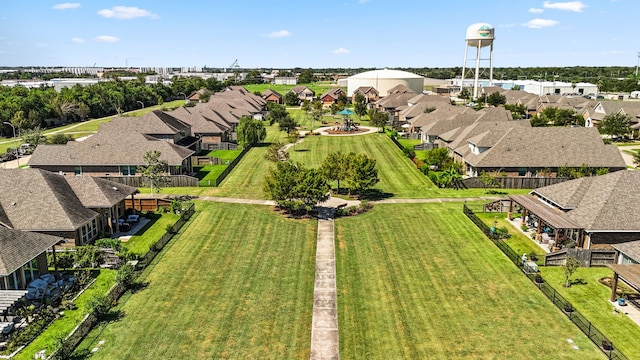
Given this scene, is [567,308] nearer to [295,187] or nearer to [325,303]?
[325,303]

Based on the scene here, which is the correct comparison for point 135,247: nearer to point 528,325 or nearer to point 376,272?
point 376,272

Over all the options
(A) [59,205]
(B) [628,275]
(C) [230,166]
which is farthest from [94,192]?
(B) [628,275]

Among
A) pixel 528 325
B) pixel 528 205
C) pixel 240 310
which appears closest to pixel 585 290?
pixel 528 325

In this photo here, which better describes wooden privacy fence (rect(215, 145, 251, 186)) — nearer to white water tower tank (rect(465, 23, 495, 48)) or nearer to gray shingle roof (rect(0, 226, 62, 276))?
gray shingle roof (rect(0, 226, 62, 276))

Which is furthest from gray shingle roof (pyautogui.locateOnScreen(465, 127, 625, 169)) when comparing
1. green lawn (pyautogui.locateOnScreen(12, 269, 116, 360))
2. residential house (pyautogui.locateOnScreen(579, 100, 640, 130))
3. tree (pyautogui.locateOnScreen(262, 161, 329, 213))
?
residential house (pyautogui.locateOnScreen(579, 100, 640, 130))

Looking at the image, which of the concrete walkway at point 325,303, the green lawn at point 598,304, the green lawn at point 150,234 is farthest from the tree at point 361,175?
the green lawn at point 598,304

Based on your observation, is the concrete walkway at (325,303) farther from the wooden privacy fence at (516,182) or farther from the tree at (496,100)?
the tree at (496,100)
